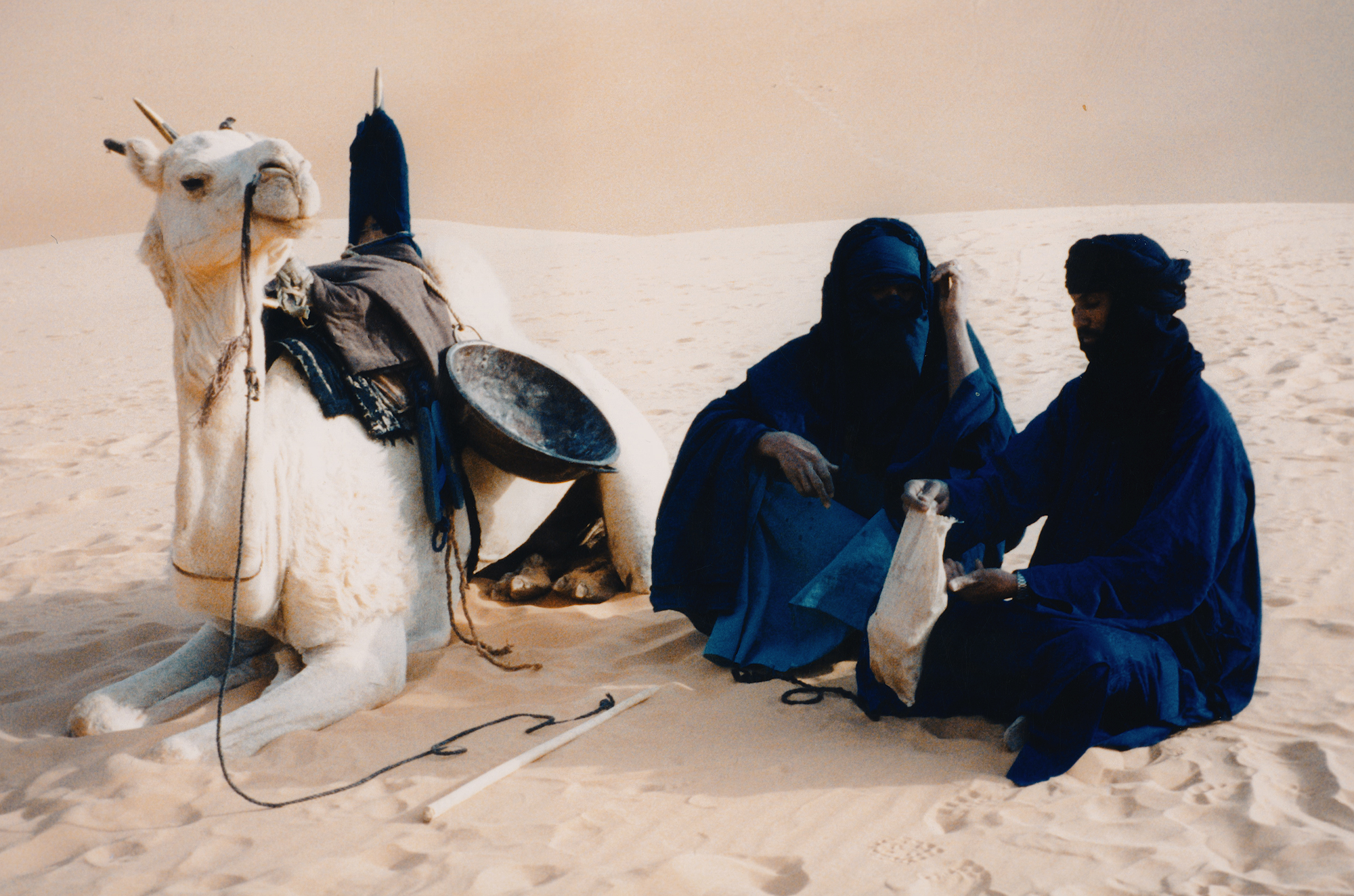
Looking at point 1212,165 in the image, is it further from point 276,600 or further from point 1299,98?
point 276,600

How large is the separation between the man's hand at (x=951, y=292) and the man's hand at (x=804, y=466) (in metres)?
0.71

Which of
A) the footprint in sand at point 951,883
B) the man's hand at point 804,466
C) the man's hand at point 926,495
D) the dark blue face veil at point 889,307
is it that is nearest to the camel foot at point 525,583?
the man's hand at point 804,466

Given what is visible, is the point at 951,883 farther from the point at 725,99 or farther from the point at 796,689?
the point at 725,99

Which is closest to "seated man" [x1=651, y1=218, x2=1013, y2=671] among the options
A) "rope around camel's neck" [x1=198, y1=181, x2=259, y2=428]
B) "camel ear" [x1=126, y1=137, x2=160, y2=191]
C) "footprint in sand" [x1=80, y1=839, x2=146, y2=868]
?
"rope around camel's neck" [x1=198, y1=181, x2=259, y2=428]

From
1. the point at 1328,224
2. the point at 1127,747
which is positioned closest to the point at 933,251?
the point at 1328,224

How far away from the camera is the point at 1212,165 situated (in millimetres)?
31734

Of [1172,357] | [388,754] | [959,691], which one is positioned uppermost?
[1172,357]

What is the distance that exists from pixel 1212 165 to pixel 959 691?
32667mm

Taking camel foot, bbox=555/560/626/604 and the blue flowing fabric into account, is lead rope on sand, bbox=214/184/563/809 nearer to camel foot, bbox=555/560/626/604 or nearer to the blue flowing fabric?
camel foot, bbox=555/560/626/604

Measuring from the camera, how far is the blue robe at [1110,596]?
3.17m

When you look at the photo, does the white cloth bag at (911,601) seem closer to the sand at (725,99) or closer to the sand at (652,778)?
the sand at (652,778)

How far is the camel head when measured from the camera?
3.12 meters

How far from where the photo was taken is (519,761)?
331 cm

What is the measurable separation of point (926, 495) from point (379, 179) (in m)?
2.76
